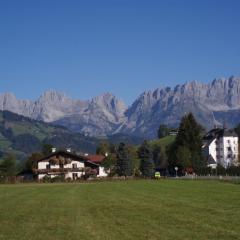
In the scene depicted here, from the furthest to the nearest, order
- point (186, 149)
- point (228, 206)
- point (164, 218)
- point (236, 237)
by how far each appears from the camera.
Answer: point (186, 149) < point (228, 206) < point (164, 218) < point (236, 237)

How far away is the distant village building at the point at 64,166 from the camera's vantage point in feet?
512

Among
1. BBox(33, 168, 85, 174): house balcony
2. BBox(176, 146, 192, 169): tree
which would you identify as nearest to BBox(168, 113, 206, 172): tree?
BBox(176, 146, 192, 169): tree

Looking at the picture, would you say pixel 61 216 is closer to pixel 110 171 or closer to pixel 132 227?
pixel 132 227

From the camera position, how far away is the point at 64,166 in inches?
6191

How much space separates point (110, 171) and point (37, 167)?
19513mm

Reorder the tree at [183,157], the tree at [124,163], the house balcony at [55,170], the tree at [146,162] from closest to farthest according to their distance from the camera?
the tree at [183,157], the house balcony at [55,170], the tree at [124,163], the tree at [146,162]

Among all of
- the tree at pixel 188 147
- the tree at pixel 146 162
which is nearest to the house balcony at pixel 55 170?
the tree at pixel 146 162

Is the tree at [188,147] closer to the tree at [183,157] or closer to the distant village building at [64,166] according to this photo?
the tree at [183,157]

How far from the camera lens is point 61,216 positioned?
1141 inches

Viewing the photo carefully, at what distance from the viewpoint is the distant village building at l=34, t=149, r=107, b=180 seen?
512 feet

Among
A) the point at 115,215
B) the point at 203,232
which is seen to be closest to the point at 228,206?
the point at 115,215

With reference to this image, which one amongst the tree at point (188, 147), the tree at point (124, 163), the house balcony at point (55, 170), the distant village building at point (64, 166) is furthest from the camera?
the tree at point (124, 163)

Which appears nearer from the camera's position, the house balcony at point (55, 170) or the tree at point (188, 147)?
the tree at point (188, 147)

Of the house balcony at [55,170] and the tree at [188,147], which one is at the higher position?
the tree at [188,147]
